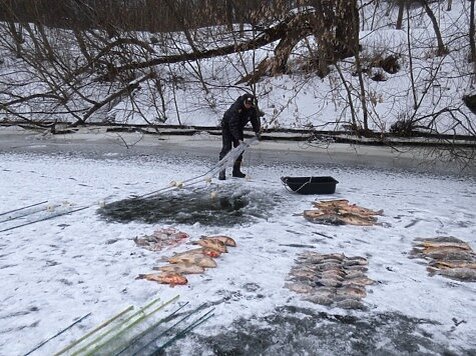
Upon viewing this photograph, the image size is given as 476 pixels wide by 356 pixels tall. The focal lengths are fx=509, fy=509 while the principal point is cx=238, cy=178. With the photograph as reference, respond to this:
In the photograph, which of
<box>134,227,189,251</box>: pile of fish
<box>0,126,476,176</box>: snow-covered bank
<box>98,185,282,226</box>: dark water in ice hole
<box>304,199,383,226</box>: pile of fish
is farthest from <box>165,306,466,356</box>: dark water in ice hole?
<box>0,126,476,176</box>: snow-covered bank

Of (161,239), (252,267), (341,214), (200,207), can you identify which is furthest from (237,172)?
(252,267)

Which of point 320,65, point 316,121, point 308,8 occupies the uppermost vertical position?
point 308,8

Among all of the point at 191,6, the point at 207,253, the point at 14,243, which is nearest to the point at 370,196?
the point at 207,253

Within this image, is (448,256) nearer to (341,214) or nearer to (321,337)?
(341,214)

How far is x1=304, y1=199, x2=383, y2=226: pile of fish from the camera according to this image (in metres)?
7.23

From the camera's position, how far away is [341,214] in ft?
24.4

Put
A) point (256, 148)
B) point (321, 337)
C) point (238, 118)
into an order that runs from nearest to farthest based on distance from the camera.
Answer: point (321, 337) < point (238, 118) < point (256, 148)

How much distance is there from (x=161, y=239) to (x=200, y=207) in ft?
5.42

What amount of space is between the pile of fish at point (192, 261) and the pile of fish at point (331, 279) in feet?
3.09

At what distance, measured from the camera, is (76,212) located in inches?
310

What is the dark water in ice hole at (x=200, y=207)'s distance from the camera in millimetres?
7527

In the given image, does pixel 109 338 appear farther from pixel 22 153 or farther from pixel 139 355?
pixel 22 153

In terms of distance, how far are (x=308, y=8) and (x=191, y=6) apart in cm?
446

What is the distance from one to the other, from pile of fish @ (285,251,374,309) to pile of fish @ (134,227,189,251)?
5.27 feet
